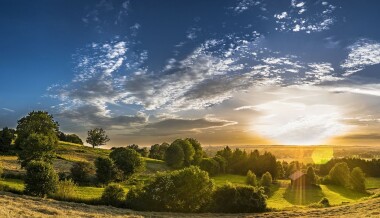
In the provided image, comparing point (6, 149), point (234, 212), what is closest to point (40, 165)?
point (234, 212)

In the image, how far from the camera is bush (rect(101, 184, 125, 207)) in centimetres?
6588

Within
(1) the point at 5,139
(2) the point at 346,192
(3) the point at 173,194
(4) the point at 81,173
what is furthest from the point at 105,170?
(2) the point at 346,192

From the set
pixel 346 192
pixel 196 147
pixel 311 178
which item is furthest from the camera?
pixel 196 147

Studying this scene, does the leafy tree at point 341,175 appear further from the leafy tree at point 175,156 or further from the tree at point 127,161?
the tree at point 127,161

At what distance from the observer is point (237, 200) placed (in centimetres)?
6569

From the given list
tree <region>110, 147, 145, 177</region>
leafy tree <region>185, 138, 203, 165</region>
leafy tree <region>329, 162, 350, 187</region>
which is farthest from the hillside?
leafy tree <region>185, 138, 203, 165</region>

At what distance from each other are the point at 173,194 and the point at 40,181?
2273cm

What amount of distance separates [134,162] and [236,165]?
58888 mm

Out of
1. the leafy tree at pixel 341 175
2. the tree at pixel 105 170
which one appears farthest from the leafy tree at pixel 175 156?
the leafy tree at pixel 341 175

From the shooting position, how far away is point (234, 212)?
65.1m

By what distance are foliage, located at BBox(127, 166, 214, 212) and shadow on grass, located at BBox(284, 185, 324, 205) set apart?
117 ft

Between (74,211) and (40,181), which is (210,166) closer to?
(40,181)

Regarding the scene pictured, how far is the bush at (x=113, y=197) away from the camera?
6588 cm

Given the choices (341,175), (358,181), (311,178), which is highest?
(341,175)
